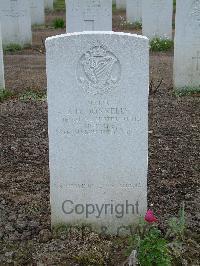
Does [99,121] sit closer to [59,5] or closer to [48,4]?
[48,4]

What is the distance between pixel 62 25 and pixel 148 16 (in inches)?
158

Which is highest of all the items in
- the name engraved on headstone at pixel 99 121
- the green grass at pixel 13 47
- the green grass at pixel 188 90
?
the name engraved on headstone at pixel 99 121

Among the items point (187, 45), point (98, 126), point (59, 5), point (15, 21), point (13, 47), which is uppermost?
point (59, 5)

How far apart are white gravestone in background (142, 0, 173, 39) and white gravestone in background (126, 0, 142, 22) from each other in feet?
11.8

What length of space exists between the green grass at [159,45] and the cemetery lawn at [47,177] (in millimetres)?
3566

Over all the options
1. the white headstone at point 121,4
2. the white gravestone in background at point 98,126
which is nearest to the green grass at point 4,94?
the white gravestone in background at point 98,126

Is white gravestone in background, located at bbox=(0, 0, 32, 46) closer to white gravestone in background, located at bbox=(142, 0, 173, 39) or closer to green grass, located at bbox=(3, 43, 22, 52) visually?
green grass, located at bbox=(3, 43, 22, 52)

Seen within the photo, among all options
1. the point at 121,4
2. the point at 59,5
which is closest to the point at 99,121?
the point at 121,4

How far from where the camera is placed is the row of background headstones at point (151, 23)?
26.4 ft

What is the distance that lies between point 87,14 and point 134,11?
6.34 metres

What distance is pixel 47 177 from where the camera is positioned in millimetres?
4984

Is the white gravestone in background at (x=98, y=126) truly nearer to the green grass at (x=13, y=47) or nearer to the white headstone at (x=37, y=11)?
the green grass at (x=13, y=47)

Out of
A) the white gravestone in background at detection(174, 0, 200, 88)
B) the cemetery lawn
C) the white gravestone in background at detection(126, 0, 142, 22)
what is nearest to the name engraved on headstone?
the cemetery lawn

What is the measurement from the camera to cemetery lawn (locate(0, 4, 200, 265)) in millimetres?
3709
